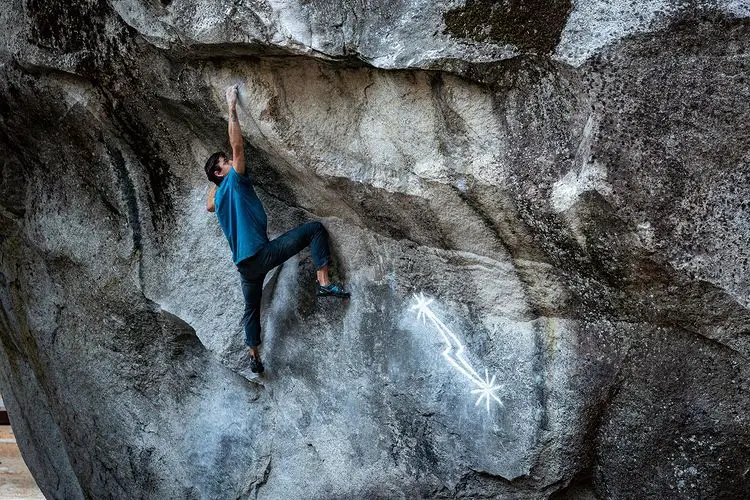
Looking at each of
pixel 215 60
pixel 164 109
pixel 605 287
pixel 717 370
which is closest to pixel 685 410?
pixel 717 370

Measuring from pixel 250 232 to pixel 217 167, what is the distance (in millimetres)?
386

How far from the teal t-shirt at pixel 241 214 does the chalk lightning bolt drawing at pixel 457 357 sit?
0.89 metres

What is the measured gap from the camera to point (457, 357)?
4.79 metres

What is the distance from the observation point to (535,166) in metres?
4.21

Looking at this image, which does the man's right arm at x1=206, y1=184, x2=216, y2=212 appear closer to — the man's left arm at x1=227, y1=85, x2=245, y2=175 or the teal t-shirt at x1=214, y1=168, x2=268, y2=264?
the teal t-shirt at x1=214, y1=168, x2=268, y2=264

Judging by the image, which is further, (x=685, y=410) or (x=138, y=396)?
(x=138, y=396)

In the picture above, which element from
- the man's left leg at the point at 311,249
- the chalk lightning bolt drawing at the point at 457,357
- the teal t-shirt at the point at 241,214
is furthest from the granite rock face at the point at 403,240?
the teal t-shirt at the point at 241,214

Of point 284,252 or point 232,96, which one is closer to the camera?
point 232,96

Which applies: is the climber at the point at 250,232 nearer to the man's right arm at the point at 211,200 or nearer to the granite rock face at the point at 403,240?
the man's right arm at the point at 211,200

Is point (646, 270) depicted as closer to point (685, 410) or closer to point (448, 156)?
point (685, 410)

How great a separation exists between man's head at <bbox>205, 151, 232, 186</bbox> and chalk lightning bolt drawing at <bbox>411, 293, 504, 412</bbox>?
1192 mm

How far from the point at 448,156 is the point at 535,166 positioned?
43 centimetres

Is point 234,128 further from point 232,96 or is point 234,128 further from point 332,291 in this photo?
point 332,291

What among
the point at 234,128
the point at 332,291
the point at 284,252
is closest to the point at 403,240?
the point at 332,291
